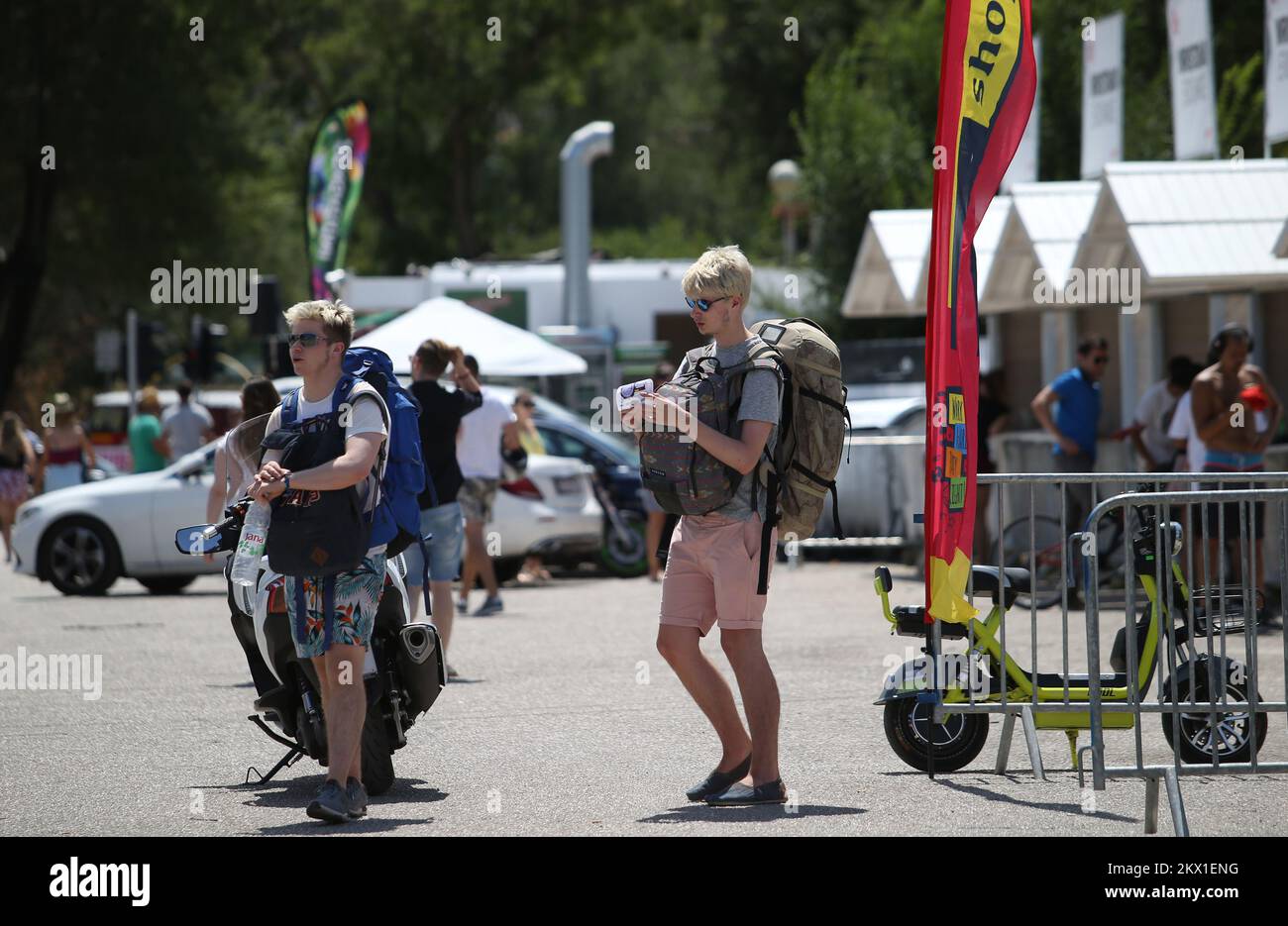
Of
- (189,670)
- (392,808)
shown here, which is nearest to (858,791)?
(392,808)

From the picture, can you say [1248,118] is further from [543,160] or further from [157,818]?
[543,160]

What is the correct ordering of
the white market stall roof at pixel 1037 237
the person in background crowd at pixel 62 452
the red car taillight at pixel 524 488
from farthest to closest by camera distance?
the person in background crowd at pixel 62 452, the red car taillight at pixel 524 488, the white market stall roof at pixel 1037 237

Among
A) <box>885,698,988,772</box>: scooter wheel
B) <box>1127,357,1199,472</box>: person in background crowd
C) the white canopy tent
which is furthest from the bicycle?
<box>885,698,988,772</box>: scooter wheel

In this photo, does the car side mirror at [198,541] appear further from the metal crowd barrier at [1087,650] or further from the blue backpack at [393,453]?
the metal crowd barrier at [1087,650]

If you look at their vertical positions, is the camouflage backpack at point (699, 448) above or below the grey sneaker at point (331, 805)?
above

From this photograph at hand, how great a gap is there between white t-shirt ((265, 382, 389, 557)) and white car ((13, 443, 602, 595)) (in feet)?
34.6

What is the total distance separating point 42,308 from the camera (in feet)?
159

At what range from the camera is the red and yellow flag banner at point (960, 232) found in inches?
286

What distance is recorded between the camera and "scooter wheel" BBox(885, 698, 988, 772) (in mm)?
7719

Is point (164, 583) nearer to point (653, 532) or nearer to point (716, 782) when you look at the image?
point (653, 532)

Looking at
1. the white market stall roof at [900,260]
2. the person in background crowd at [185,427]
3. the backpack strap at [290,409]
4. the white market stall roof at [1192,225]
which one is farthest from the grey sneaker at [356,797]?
the person in background crowd at [185,427]

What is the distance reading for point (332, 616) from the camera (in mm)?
6660

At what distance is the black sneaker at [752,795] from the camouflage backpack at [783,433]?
69 cm

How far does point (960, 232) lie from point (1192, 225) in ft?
25.2
